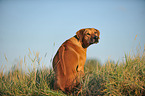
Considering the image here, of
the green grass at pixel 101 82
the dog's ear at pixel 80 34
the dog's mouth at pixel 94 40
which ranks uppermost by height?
the dog's ear at pixel 80 34

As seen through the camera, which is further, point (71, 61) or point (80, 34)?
point (80, 34)

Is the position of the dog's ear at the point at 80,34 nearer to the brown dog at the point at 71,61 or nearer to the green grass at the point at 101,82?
the brown dog at the point at 71,61

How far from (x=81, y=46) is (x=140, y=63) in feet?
4.98

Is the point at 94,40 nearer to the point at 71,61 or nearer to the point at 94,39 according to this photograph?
the point at 94,39

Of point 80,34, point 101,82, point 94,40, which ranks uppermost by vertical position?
point 80,34

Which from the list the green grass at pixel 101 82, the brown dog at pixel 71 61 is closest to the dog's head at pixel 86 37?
the brown dog at pixel 71 61

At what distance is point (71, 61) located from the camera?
12.4 ft

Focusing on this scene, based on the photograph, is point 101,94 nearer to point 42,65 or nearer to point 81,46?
point 81,46

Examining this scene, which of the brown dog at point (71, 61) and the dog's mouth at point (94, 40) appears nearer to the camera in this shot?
the brown dog at point (71, 61)

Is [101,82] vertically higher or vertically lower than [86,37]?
lower

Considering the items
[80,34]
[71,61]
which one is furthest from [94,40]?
[71,61]

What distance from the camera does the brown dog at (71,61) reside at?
370 centimetres

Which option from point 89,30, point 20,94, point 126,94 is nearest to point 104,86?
point 126,94

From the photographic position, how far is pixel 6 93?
4109mm
